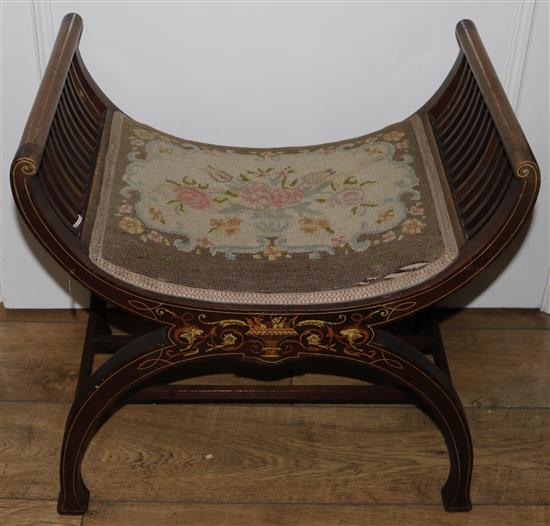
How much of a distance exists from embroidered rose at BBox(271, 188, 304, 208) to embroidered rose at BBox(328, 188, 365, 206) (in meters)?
0.06

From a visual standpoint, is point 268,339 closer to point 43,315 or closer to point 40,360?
point 40,360

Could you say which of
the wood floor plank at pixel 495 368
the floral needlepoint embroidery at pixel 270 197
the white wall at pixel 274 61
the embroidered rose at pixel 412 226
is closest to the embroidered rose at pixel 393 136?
the floral needlepoint embroidery at pixel 270 197

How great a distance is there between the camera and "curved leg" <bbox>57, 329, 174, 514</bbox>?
1635mm

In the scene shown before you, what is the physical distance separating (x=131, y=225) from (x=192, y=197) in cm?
16

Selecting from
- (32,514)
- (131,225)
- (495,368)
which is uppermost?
(131,225)

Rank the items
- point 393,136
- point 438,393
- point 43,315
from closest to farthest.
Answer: point 438,393 → point 393,136 → point 43,315

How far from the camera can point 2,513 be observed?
1.81 m

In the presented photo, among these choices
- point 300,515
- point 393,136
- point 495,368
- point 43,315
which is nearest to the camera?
point 300,515

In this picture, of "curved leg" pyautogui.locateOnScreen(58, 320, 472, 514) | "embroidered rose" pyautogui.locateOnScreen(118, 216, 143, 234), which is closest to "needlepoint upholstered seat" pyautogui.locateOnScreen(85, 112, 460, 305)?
"embroidered rose" pyautogui.locateOnScreen(118, 216, 143, 234)

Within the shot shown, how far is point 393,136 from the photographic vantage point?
1.92 m

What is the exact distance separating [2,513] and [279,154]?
854 millimetres

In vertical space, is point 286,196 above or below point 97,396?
above

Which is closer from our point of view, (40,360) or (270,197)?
(270,197)

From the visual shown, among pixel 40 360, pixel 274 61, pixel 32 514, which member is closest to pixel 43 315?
pixel 40 360
